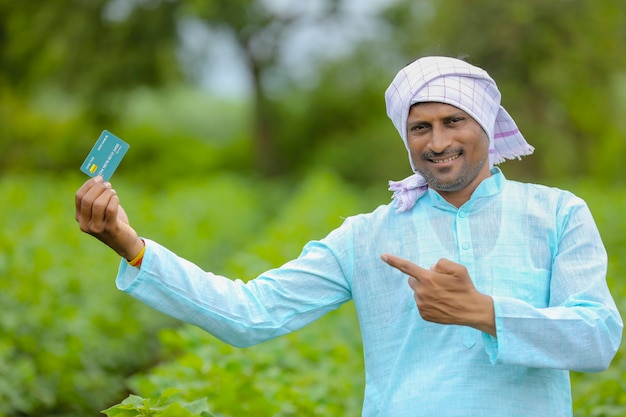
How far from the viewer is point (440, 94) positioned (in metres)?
2.56

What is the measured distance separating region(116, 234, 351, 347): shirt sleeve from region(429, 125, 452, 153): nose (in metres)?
0.45

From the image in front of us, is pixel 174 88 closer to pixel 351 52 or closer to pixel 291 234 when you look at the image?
pixel 351 52

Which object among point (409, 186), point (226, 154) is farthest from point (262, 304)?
point (226, 154)

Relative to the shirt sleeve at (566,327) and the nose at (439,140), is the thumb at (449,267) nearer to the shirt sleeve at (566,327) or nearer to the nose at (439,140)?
the shirt sleeve at (566,327)

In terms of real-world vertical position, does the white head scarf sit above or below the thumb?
above

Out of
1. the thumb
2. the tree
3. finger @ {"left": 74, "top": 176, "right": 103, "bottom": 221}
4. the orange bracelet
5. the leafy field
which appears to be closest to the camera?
the thumb

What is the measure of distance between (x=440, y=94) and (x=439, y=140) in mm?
125

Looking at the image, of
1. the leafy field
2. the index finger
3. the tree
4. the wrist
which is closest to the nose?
the index finger

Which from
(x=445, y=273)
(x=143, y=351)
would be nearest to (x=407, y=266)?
(x=445, y=273)

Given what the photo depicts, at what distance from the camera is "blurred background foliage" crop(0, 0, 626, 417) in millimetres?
5641

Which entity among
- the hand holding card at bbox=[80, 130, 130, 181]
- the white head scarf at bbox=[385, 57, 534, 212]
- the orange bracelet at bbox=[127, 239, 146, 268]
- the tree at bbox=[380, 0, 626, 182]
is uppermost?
the tree at bbox=[380, 0, 626, 182]

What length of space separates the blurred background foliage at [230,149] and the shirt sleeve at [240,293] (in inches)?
35.2

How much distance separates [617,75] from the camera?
24.5 meters

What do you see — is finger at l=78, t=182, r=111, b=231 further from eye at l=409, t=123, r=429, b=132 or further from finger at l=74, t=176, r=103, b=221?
eye at l=409, t=123, r=429, b=132
